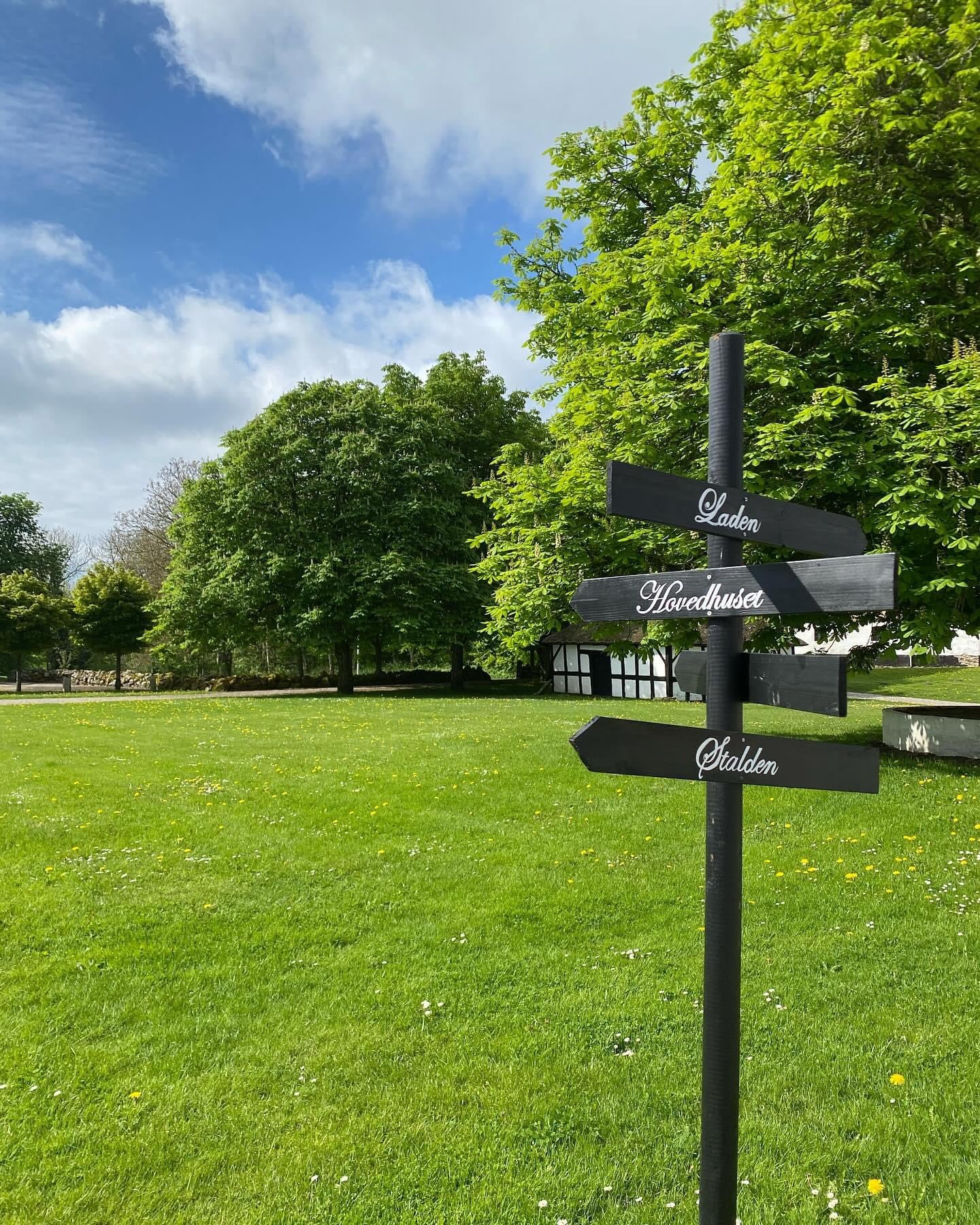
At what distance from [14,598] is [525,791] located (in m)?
34.1

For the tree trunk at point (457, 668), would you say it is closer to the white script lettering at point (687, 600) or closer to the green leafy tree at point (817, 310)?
the green leafy tree at point (817, 310)

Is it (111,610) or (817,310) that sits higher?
(817,310)

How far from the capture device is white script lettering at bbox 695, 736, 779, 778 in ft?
7.77

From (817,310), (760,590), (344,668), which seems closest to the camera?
(760,590)

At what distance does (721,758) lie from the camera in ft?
7.77

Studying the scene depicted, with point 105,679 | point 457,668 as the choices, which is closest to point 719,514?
point 457,668

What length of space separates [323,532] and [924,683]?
86.3ft

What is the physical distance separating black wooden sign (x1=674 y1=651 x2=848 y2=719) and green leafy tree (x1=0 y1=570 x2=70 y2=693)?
38494 millimetres

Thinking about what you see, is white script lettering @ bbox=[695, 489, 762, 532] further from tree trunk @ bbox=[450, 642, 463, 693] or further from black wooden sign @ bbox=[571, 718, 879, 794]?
tree trunk @ bbox=[450, 642, 463, 693]

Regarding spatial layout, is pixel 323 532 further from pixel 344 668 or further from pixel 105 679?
pixel 105 679

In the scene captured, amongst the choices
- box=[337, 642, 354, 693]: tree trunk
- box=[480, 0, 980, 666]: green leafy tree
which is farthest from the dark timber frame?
box=[480, 0, 980, 666]: green leafy tree

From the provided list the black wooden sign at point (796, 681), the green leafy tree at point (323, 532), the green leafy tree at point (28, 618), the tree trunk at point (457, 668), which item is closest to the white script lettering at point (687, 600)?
the black wooden sign at point (796, 681)

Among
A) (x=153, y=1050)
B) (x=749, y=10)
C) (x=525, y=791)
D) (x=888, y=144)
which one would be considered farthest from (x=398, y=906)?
(x=749, y=10)

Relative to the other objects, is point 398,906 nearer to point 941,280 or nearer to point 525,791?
point 525,791
